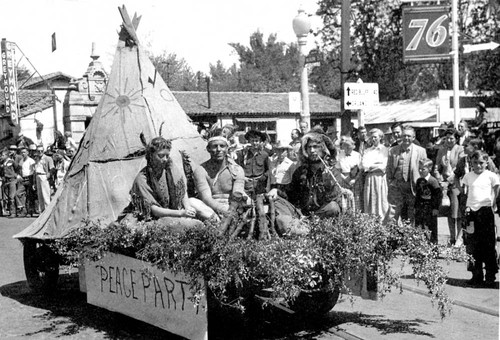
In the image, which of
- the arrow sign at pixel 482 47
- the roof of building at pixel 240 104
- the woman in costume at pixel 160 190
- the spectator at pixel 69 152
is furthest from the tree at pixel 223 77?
the woman in costume at pixel 160 190

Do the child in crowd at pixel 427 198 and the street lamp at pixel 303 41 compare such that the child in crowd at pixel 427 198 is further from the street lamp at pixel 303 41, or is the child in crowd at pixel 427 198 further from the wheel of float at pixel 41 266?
the wheel of float at pixel 41 266

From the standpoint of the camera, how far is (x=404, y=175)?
9.88 meters

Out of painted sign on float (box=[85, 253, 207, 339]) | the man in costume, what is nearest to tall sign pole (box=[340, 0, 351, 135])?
the man in costume

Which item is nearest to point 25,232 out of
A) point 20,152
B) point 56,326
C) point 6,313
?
point 6,313

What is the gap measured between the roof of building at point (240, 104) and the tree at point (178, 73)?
47.0 ft

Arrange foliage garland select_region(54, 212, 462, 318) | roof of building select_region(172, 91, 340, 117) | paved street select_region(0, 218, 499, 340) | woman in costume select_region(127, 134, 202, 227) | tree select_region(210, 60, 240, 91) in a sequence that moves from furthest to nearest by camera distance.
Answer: tree select_region(210, 60, 240, 91)
roof of building select_region(172, 91, 340, 117)
woman in costume select_region(127, 134, 202, 227)
paved street select_region(0, 218, 499, 340)
foliage garland select_region(54, 212, 462, 318)

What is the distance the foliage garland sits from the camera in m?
5.06

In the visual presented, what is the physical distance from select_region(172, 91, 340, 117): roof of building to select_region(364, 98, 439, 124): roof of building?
5.80 metres

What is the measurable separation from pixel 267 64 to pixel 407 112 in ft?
129

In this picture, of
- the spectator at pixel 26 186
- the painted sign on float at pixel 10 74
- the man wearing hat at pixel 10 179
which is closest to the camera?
the spectator at pixel 26 186

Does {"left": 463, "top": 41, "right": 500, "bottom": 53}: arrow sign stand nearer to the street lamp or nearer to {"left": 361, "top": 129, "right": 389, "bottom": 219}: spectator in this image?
the street lamp

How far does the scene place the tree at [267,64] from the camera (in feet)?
232

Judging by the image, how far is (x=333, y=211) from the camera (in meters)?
6.38

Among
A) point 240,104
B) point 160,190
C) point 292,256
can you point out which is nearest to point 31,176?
point 160,190
